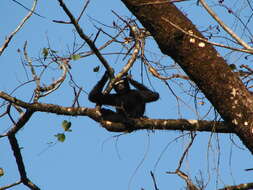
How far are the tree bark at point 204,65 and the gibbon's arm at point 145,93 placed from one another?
3.46 m

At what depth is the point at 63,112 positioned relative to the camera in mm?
5340

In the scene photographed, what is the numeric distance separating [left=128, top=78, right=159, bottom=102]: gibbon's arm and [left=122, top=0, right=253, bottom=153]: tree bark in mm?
3461

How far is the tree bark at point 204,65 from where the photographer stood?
147 inches

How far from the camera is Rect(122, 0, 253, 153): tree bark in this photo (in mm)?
3730

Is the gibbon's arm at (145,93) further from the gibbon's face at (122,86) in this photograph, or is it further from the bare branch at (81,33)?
the bare branch at (81,33)

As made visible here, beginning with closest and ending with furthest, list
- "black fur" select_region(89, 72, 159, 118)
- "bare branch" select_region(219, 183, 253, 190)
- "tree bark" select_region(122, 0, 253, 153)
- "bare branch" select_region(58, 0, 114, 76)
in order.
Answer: "tree bark" select_region(122, 0, 253, 153), "bare branch" select_region(219, 183, 253, 190), "bare branch" select_region(58, 0, 114, 76), "black fur" select_region(89, 72, 159, 118)

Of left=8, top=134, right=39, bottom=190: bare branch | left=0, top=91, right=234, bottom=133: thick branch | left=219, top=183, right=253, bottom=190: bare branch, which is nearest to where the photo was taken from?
left=219, top=183, right=253, bottom=190: bare branch

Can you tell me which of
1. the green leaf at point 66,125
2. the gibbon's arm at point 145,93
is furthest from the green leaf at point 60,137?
the gibbon's arm at point 145,93

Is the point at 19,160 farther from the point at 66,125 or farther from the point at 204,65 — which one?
the point at 204,65

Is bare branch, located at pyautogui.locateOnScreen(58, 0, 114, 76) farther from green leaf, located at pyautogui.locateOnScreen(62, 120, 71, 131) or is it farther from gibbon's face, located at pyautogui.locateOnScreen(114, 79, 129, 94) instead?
gibbon's face, located at pyautogui.locateOnScreen(114, 79, 129, 94)

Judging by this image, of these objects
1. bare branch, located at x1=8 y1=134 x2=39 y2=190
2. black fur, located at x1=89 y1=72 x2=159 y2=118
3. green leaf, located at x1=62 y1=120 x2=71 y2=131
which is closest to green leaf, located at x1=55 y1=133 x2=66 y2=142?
green leaf, located at x1=62 y1=120 x2=71 y2=131

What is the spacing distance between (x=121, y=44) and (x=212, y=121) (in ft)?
5.99

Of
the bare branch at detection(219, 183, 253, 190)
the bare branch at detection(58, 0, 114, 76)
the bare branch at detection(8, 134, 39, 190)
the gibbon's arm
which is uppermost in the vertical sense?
the gibbon's arm

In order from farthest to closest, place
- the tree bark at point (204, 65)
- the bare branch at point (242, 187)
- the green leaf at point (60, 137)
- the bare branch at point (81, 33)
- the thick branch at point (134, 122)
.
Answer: the green leaf at point (60, 137) < the thick branch at point (134, 122) < the bare branch at point (81, 33) < the bare branch at point (242, 187) < the tree bark at point (204, 65)
